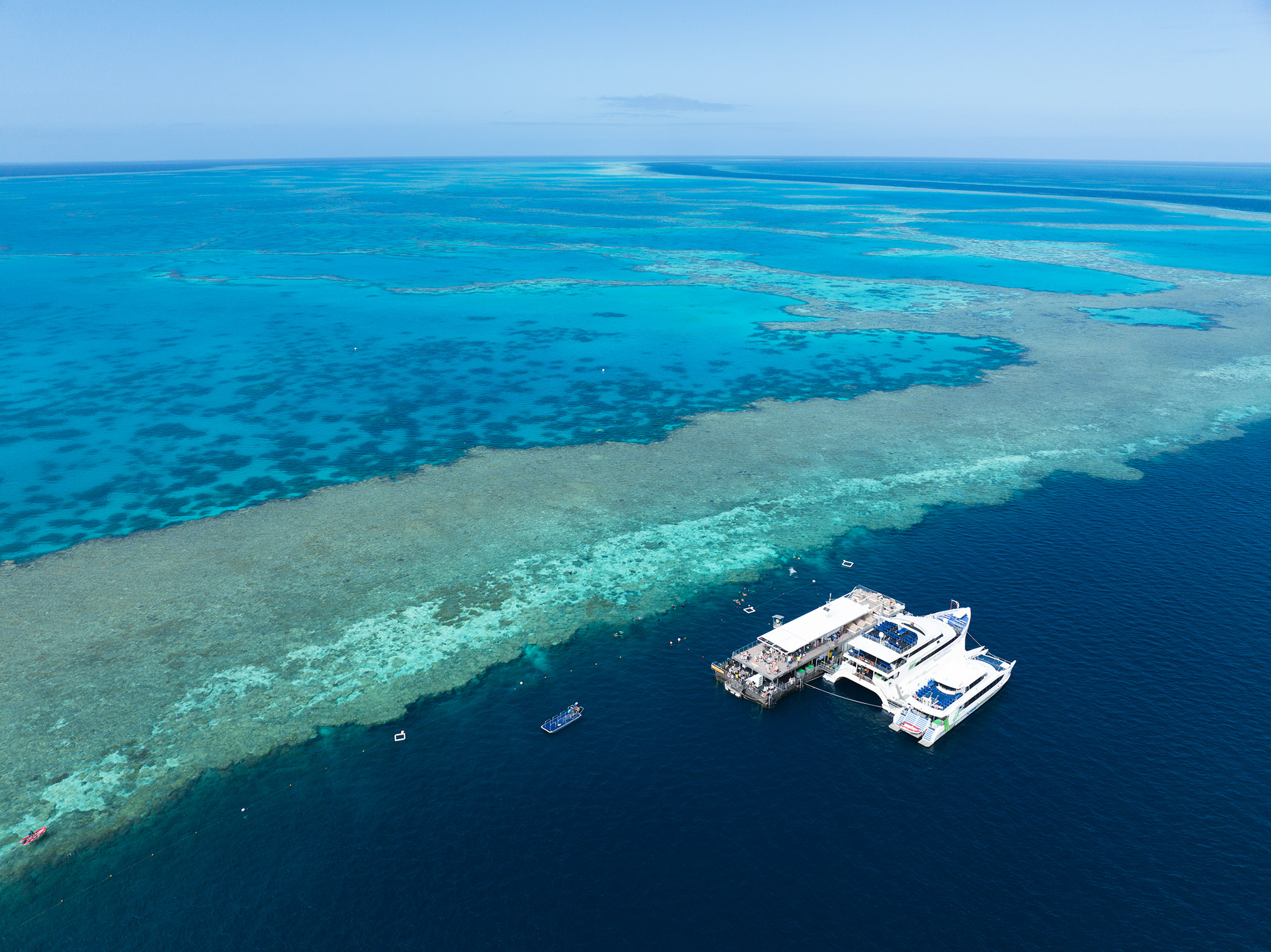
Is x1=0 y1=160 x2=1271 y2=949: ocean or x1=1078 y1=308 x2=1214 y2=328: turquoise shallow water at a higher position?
x1=1078 y1=308 x2=1214 y2=328: turquoise shallow water

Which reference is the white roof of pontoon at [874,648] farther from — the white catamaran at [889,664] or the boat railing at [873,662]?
the boat railing at [873,662]

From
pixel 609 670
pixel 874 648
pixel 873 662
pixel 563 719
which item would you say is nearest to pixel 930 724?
pixel 873 662

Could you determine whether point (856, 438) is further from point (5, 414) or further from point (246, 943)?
point (5, 414)

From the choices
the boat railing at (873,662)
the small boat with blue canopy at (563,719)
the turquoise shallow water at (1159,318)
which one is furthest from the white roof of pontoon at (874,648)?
A: the turquoise shallow water at (1159,318)

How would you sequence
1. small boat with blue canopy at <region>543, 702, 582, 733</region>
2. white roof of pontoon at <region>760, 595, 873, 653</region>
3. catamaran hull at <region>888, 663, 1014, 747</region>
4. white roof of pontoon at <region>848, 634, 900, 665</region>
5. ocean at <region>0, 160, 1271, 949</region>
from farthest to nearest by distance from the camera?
white roof of pontoon at <region>760, 595, 873, 653</region>
white roof of pontoon at <region>848, 634, 900, 665</region>
small boat with blue canopy at <region>543, 702, 582, 733</region>
catamaran hull at <region>888, 663, 1014, 747</region>
ocean at <region>0, 160, 1271, 949</region>

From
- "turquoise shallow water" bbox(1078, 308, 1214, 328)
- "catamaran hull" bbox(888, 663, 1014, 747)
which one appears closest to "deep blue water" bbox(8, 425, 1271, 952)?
"catamaran hull" bbox(888, 663, 1014, 747)

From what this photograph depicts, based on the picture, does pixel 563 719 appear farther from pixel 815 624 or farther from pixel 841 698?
pixel 815 624

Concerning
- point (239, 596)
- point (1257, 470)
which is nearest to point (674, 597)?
→ point (239, 596)

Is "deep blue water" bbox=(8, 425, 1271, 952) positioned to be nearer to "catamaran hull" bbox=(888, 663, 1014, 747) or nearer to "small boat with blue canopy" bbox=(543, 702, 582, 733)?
"small boat with blue canopy" bbox=(543, 702, 582, 733)
